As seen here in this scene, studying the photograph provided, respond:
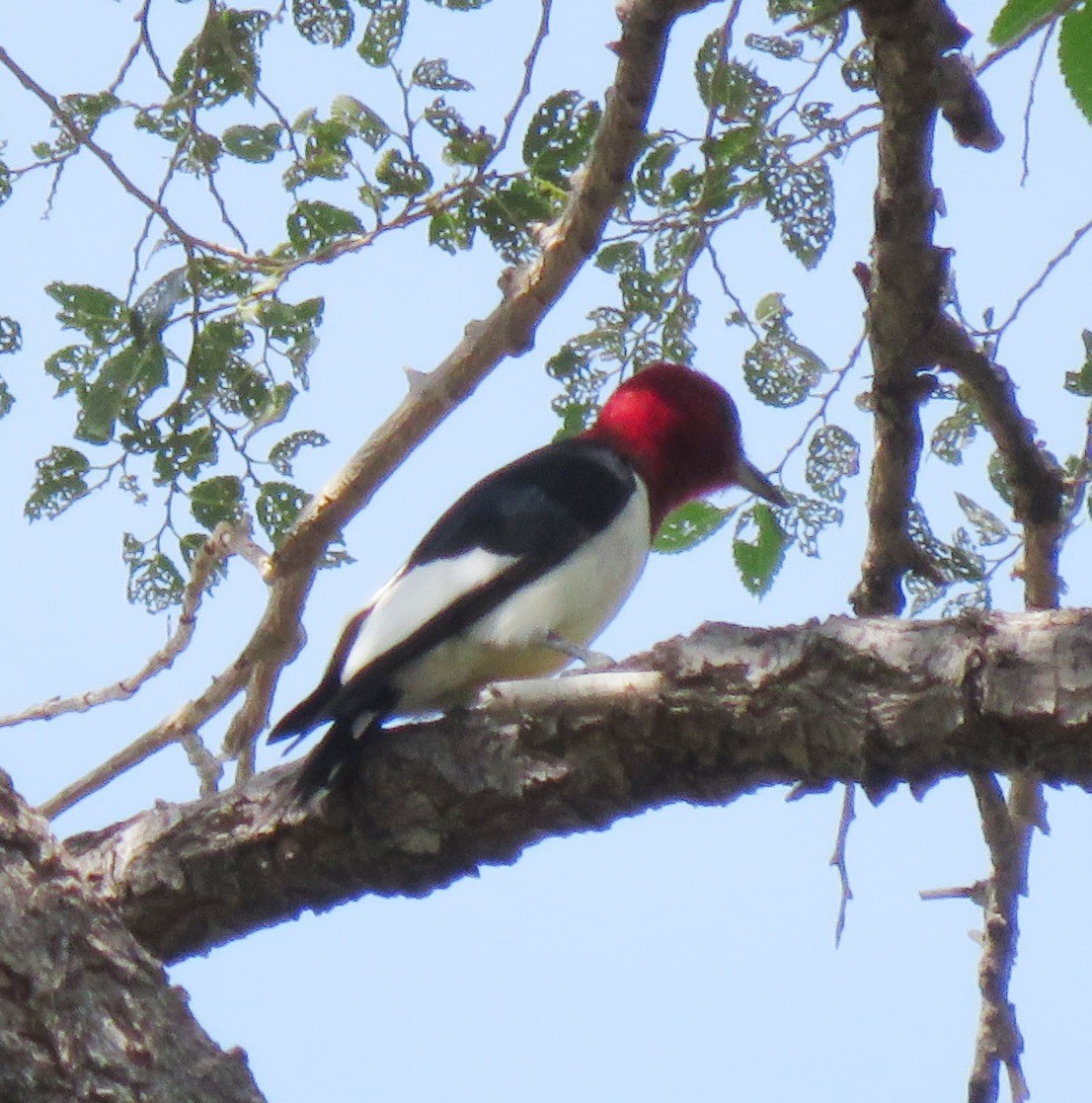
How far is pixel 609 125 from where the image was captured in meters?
3.02

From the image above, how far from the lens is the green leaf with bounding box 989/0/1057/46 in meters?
1.59

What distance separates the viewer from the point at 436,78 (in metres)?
3.35

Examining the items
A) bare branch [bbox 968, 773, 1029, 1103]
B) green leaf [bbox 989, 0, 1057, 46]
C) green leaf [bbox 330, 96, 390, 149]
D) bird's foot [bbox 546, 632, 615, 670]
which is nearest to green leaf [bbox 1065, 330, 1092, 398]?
bare branch [bbox 968, 773, 1029, 1103]

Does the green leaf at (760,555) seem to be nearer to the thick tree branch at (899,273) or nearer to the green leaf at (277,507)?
the thick tree branch at (899,273)

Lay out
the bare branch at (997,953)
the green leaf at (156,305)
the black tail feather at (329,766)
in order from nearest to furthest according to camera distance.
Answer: the black tail feather at (329,766) < the bare branch at (997,953) < the green leaf at (156,305)

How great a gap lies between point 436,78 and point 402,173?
0.21 m

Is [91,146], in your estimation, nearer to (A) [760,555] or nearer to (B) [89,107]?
(B) [89,107]

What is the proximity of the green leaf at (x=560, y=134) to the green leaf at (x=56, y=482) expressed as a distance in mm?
1154

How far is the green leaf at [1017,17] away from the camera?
1.59 metres

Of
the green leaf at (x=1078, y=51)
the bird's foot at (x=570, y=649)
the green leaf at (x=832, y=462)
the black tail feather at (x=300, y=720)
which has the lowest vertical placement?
the black tail feather at (x=300, y=720)

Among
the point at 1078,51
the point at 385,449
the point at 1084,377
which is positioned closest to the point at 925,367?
the point at 1084,377

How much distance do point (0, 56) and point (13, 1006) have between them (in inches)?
86.0

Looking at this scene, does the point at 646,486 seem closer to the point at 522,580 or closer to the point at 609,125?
the point at 522,580

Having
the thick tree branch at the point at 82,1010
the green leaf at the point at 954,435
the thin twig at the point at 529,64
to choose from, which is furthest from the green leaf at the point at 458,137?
the thick tree branch at the point at 82,1010
